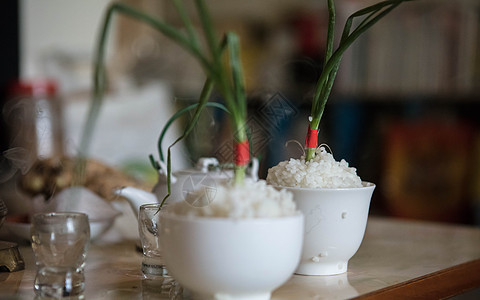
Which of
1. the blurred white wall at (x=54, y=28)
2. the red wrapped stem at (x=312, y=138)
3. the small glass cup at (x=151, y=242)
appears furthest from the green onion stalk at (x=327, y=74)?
the blurred white wall at (x=54, y=28)

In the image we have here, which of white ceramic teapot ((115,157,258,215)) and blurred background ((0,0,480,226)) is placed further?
blurred background ((0,0,480,226))

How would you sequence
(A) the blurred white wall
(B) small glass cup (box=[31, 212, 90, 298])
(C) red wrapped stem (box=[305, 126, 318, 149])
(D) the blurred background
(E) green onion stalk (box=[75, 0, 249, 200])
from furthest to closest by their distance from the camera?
(A) the blurred white wall → (D) the blurred background → (C) red wrapped stem (box=[305, 126, 318, 149]) → (B) small glass cup (box=[31, 212, 90, 298]) → (E) green onion stalk (box=[75, 0, 249, 200])

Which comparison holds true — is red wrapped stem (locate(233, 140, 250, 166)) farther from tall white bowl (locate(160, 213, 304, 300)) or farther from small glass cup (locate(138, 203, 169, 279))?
small glass cup (locate(138, 203, 169, 279))

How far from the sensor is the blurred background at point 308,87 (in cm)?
241

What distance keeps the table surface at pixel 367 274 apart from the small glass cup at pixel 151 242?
2cm

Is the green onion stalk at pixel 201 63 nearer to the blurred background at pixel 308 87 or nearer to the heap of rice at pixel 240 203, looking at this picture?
the heap of rice at pixel 240 203

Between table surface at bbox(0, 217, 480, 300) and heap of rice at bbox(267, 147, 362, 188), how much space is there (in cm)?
12

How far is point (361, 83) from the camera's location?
2.74m

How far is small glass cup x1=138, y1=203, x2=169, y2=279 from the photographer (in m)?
0.81

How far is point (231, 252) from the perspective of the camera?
61cm

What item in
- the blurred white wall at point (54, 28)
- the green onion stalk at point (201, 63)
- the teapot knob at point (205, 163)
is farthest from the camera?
the blurred white wall at point (54, 28)

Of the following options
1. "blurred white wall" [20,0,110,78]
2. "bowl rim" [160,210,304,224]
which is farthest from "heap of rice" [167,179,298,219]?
"blurred white wall" [20,0,110,78]

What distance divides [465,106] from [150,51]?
178cm

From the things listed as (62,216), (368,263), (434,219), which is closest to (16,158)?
(62,216)
